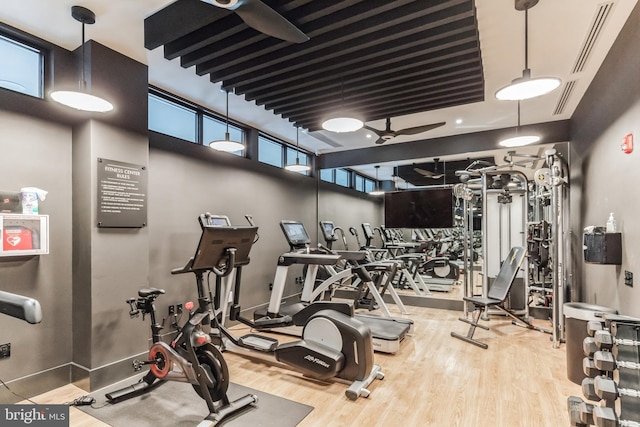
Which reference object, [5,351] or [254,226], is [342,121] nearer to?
[254,226]

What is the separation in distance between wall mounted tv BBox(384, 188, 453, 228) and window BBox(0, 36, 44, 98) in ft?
19.4

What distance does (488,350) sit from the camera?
162 inches

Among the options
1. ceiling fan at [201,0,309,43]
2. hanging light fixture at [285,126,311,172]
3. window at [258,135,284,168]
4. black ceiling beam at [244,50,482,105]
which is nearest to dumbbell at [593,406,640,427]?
ceiling fan at [201,0,309,43]

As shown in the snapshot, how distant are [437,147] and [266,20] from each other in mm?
4959

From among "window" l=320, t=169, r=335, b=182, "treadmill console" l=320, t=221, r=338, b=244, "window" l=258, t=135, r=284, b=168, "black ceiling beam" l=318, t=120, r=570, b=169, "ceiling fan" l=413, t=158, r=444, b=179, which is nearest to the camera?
"black ceiling beam" l=318, t=120, r=570, b=169

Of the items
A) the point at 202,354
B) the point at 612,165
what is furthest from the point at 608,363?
the point at 202,354

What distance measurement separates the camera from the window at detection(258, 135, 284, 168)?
6.15 meters

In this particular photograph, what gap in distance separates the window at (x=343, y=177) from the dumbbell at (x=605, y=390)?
21.9 ft

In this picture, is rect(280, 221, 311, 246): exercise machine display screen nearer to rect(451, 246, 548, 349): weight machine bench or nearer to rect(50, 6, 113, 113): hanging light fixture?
rect(451, 246, 548, 349): weight machine bench

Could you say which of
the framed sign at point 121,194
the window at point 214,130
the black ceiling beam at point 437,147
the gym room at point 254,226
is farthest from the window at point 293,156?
the framed sign at point 121,194

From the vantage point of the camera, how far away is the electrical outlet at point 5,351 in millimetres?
2826

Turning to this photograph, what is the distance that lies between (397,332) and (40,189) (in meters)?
4.10

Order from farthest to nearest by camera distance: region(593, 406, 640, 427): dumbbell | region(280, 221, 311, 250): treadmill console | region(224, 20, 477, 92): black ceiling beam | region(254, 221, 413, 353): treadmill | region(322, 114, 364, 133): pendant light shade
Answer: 1. region(280, 221, 311, 250): treadmill console
2. region(254, 221, 413, 353): treadmill
3. region(322, 114, 364, 133): pendant light shade
4. region(224, 20, 477, 92): black ceiling beam
5. region(593, 406, 640, 427): dumbbell

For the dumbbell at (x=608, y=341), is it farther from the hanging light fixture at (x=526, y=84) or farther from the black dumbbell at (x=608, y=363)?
the hanging light fixture at (x=526, y=84)
